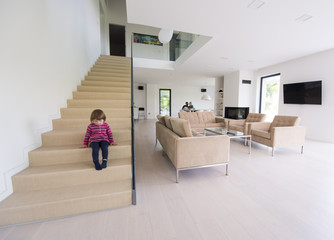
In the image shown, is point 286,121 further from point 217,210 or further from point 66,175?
point 66,175

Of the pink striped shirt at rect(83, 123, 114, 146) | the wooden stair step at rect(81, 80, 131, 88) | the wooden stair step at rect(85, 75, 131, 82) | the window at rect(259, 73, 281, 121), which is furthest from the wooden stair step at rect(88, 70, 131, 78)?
the window at rect(259, 73, 281, 121)

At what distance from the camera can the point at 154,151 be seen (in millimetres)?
3545

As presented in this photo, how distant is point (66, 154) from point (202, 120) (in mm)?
4423

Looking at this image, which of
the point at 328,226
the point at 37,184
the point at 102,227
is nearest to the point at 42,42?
the point at 37,184

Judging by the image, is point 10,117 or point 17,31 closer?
point 10,117

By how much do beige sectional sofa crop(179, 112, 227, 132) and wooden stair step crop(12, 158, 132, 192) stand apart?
3.58 metres

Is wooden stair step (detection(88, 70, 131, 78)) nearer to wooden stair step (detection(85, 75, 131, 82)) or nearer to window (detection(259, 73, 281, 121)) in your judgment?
wooden stair step (detection(85, 75, 131, 82))

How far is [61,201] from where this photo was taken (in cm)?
143

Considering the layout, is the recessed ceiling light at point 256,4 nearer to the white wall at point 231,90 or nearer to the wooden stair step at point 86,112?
the wooden stair step at point 86,112

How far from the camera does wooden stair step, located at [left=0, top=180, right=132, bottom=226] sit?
1338 millimetres

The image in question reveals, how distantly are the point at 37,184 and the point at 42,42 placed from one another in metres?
2.04

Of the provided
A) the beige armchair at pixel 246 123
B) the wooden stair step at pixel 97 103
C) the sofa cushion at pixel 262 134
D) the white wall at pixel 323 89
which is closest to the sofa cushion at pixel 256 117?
the beige armchair at pixel 246 123

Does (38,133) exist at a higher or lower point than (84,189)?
higher

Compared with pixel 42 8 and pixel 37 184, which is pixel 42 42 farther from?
pixel 37 184
